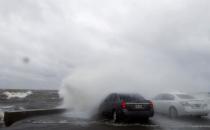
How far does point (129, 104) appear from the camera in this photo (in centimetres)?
1296

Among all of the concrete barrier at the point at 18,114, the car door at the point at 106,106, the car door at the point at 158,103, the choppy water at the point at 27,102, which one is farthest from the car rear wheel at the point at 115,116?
the choppy water at the point at 27,102

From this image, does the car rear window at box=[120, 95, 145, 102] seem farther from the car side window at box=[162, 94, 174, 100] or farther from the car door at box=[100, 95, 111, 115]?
the car side window at box=[162, 94, 174, 100]

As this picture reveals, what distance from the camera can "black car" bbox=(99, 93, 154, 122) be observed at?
506 inches

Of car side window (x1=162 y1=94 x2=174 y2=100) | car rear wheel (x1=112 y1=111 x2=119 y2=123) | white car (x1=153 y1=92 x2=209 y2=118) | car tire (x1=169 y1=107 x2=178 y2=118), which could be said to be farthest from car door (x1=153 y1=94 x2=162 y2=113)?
car rear wheel (x1=112 y1=111 x2=119 y2=123)

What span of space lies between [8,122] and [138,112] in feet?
21.4

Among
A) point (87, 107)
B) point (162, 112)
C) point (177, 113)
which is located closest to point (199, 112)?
point (177, 113)

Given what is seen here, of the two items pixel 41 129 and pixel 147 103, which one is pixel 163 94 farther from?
pixel 41 129

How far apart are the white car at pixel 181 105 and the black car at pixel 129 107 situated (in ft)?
6.44

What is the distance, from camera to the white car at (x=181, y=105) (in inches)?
550

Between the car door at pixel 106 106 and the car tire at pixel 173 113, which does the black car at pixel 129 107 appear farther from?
the car tire at pixel 173 113

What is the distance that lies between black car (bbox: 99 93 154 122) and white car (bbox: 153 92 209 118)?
1.96 m

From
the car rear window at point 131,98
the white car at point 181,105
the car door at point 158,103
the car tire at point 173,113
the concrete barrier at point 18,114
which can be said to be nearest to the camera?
the car rear window at point 131,98

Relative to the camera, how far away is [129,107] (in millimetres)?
12906

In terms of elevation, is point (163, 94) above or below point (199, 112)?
above
